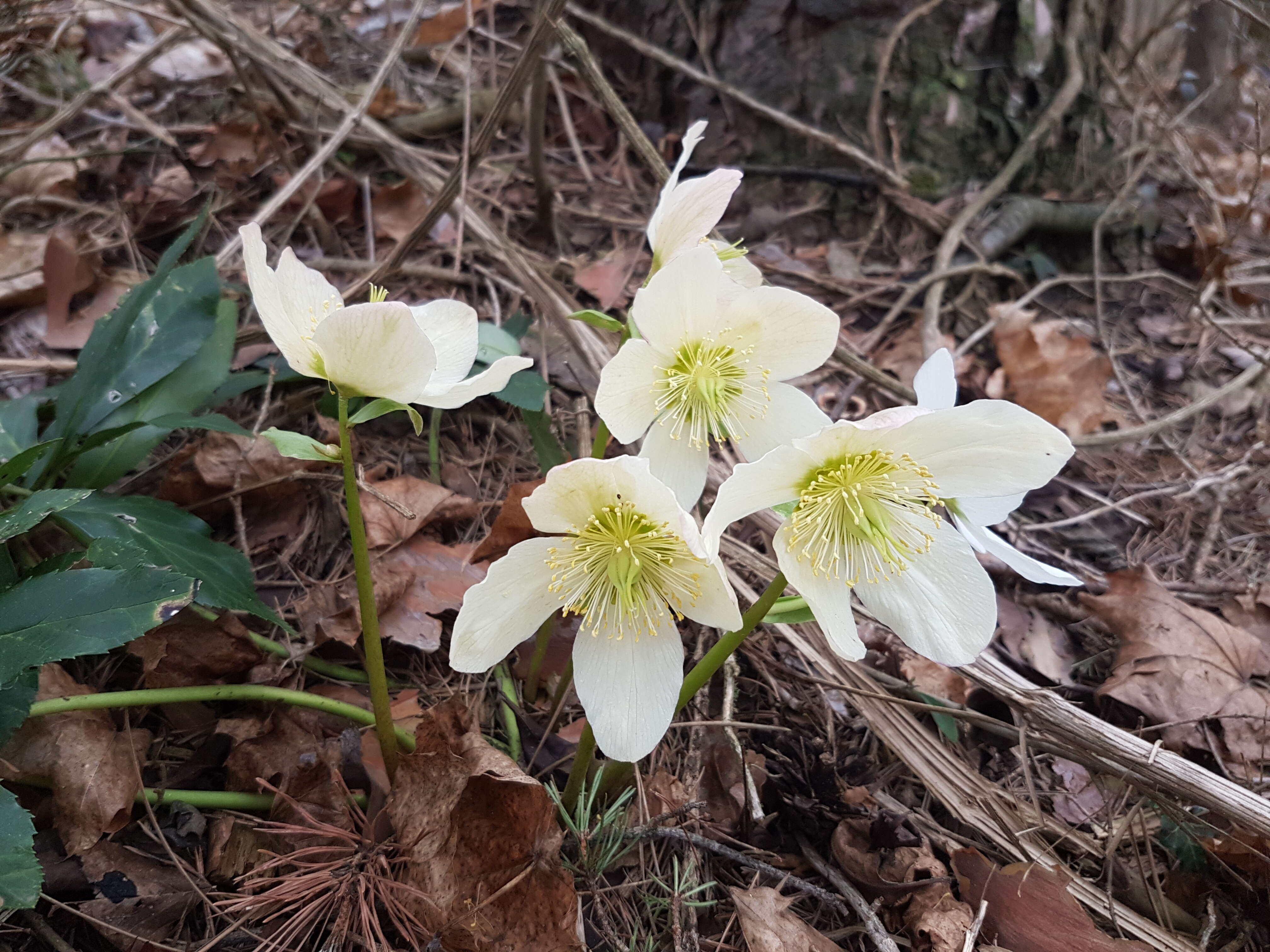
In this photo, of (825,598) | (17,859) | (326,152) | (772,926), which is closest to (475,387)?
(825,598)

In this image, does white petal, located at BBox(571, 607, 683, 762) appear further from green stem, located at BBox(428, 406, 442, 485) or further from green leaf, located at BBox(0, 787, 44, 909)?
green stem, located at BBox(428, 406, 442, 485)

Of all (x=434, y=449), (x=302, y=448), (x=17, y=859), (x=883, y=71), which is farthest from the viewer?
(x=883, y=71)

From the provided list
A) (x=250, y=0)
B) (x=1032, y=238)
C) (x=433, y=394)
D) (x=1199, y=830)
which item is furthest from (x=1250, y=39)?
(x=250, y=0)

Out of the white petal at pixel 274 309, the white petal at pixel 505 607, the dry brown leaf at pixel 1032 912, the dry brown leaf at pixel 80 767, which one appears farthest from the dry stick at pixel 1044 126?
the dry brown leaf at pixel 80 767

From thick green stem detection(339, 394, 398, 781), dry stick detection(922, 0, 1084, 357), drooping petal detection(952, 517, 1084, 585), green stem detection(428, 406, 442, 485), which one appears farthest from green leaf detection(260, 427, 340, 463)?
dry stick detection(922, 0, 1084, 357)

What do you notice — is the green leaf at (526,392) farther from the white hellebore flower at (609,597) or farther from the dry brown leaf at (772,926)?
the dry brown leaf at (772,926)

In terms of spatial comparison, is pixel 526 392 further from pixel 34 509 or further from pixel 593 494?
pixel 34 509

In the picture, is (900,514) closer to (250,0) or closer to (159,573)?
(159,573)
